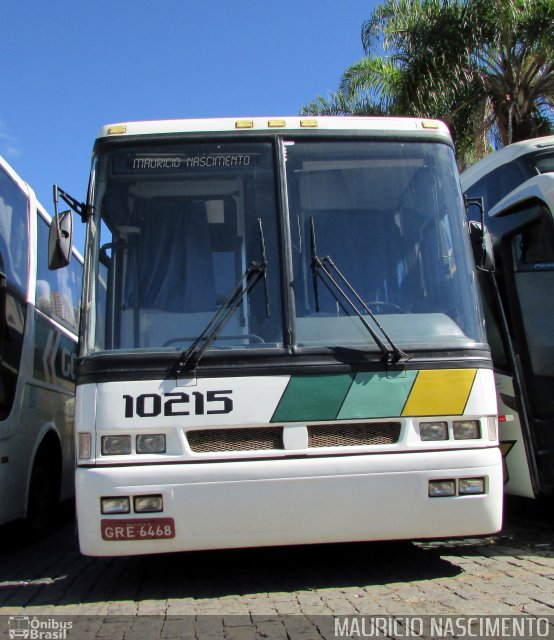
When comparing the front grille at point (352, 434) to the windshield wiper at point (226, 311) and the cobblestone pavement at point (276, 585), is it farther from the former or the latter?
the cobblestone pavement at point (276, 585)

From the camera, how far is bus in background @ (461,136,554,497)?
6.06 metres

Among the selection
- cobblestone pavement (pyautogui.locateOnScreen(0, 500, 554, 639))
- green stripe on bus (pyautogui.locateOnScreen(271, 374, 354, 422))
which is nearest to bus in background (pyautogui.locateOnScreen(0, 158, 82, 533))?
cobblestone pavement (pyautogui.locateOnScreen(0, 500, 554, 639))

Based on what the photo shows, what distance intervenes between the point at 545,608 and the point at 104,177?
3948mm

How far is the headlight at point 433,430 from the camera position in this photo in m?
4.70

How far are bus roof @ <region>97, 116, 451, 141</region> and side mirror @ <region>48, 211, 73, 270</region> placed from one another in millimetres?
673

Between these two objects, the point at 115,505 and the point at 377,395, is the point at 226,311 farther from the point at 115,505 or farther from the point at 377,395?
the point at 115,505

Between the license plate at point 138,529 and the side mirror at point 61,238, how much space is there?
1805 mm

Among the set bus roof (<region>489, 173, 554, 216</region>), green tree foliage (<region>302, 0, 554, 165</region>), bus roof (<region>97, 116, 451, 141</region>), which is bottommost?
bus roof (<region>489, 173, 554, 216</region>)

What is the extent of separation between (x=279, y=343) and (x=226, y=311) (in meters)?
0.41

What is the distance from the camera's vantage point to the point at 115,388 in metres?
4.61

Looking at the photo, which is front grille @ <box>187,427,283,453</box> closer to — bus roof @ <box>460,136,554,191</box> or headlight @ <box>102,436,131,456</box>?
headlight @ <box>102,436,131,456</box>

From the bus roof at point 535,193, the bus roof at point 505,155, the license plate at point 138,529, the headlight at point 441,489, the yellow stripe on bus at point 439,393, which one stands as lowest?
the license plate at point 138,529

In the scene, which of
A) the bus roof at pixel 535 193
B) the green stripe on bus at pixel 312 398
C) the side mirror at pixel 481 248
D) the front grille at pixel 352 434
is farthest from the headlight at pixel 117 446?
the bus roof at pixel 535 193

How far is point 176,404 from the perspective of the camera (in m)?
4.61
